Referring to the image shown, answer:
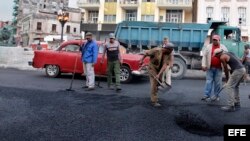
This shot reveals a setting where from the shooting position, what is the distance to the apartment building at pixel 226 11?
4600 centimetres

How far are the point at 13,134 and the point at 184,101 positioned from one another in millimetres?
4558

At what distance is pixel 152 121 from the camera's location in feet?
24.0

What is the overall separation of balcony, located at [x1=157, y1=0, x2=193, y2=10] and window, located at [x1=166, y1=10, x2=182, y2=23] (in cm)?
93

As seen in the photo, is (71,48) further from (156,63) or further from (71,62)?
(156,63)

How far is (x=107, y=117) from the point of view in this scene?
7473 mm

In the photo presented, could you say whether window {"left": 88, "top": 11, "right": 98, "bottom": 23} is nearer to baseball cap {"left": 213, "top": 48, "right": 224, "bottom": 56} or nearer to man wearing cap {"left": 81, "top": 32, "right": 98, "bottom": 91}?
man wearing cap {"left": 81, "top": 32, "right": 98, "bottom": 91}

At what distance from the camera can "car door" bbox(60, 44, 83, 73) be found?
13.6 meters

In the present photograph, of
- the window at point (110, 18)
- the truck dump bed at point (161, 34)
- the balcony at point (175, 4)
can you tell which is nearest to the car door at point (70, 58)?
the truck dump bed at point (161, 34)

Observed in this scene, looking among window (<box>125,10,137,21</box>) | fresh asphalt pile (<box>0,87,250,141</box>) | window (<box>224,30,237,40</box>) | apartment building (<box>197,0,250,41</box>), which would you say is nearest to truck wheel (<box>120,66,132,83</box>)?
fresh asphalt pile (<box>0,87,250,141</box>)

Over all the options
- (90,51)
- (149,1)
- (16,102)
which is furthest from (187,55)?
(149,1)

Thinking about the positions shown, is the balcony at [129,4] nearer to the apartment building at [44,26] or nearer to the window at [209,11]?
the window at [209,11]

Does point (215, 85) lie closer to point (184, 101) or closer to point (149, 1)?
point (184, 101)

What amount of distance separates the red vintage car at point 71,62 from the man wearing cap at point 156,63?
432 centimetres

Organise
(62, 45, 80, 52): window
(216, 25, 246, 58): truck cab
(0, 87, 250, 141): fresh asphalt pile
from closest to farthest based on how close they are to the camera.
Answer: (0, 87, 250, 141): fresh asphalt pile < (62, 45, 80, 52): window < (216, 25, 246, 58): truck cab
